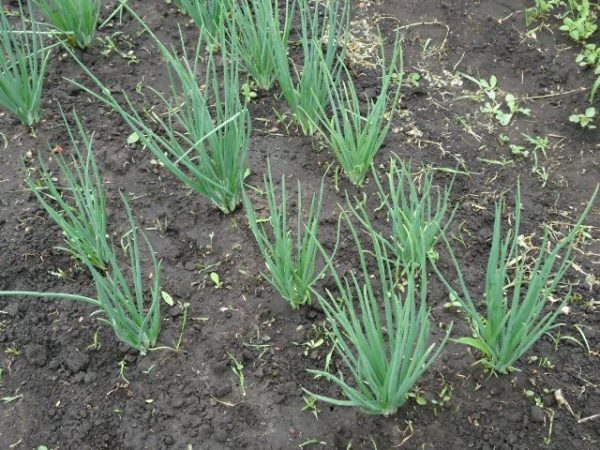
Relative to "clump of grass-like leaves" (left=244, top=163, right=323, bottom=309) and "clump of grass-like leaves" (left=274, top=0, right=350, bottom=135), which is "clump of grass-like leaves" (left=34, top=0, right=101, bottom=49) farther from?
"clump of grass-like leaves" (left=244, top=163, right=323, bottom=309)

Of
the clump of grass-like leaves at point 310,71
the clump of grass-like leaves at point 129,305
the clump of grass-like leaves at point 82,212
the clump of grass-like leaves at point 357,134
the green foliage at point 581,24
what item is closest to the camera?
the clump of grass-like leaves at point 129,305

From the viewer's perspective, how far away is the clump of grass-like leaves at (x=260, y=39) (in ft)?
6.82

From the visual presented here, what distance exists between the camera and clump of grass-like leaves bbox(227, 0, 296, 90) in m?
2.08

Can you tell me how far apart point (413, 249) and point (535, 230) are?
0.55 meters

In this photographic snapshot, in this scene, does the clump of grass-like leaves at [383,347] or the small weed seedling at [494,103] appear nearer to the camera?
the clump of grass-like leaves at [383,347]

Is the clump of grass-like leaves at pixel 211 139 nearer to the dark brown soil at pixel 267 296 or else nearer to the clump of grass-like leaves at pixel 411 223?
the dark brown soil at pixel 267 296

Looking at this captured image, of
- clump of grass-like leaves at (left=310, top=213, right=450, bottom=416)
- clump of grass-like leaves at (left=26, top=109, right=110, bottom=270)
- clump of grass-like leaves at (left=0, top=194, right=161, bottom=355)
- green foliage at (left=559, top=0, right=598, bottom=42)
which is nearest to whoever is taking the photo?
clump of grass-like leaves at (left=310, top=213, right=450, bottom=416)

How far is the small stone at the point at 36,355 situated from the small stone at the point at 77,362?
69mm

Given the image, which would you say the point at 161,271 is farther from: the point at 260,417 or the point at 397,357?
the point at 397,357

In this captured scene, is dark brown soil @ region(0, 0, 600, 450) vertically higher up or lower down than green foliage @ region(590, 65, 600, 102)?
lower down

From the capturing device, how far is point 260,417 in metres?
1.74

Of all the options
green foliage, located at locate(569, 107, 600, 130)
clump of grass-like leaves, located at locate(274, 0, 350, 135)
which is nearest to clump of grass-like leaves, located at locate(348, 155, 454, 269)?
clump of grass-like leaves, located at locate(274, 0, 350, 135)

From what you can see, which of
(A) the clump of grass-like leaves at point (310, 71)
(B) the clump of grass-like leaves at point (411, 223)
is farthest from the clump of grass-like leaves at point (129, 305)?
(A) the clump of grass-like leaves at point (310, 71)

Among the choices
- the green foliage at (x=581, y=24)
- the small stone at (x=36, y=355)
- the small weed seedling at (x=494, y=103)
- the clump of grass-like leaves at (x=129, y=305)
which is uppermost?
the green foliage at (x=581, y=24)
